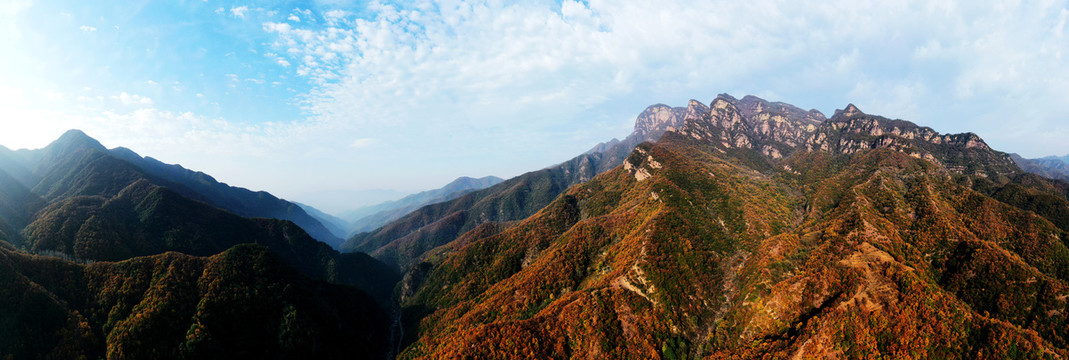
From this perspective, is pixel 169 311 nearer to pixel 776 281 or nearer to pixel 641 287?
pixel 641 287

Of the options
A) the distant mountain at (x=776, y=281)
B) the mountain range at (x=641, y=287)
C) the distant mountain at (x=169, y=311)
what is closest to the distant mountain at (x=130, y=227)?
the mountain range at (x=641, y=287)

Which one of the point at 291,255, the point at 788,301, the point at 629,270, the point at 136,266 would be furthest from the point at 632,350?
the point at 291,255

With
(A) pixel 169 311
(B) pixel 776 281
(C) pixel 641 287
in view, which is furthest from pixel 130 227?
(B) pixel 776 281

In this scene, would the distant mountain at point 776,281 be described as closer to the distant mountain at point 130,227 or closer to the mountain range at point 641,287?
the mountain range at point 641,287

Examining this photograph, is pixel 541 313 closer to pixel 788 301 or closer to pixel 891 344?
pixel 788 301

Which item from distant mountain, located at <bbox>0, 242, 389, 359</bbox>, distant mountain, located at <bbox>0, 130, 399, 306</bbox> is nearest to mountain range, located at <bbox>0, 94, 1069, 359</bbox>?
distant mountain, located at <bbox>0, 242, 389, 359</bbox>

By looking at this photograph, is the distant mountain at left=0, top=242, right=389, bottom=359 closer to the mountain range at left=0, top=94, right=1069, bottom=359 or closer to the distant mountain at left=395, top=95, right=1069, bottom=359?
the mountain range at left=0, top=94, right=1069, bottom=359

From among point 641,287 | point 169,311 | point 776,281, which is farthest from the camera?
point 641,287
